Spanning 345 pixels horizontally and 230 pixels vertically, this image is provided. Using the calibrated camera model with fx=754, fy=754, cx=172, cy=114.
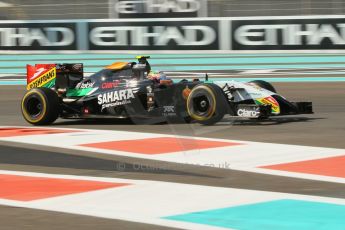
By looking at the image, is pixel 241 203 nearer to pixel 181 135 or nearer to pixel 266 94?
pixel 181 135

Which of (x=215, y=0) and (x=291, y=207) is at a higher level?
(x=215, y=0)

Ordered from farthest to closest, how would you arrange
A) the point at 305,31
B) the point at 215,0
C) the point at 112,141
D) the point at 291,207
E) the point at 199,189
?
the point at 215,0 → the point at 305,31 → the point at 112,141 → the point at 199,189 → the point at 291,207

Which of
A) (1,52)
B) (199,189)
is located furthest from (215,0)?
(199,189)

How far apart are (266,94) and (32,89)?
3690mm

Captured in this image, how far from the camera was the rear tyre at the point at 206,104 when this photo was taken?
35.2ft

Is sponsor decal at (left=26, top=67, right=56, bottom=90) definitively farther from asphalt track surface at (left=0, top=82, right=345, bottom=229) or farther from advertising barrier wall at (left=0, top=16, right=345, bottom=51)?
advertising barrier wall at (left=0, top=16, right=345, bottom=51)

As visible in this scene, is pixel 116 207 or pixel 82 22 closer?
pixel 116 207

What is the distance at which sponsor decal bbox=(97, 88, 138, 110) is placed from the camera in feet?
37.5

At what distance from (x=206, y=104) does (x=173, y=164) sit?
131 inches

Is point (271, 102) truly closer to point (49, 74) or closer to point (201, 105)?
point (201, 105)

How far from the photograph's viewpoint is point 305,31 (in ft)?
70.1

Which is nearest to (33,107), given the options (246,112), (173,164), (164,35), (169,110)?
(169,110)

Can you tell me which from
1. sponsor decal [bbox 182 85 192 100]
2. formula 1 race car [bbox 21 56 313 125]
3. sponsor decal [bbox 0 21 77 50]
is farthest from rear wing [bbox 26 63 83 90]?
sponsor decal [bbox 0 21 77 50]

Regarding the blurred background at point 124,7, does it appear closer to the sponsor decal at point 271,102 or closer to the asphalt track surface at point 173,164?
the asphalt track surface at point 173,164
